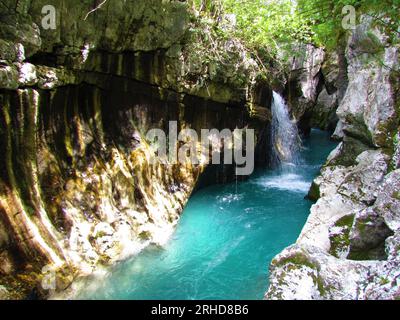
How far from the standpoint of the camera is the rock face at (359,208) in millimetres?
4081

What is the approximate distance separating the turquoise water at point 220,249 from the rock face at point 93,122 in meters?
0.52

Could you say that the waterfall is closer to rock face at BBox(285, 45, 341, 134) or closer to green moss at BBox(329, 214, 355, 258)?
rock face at BBox(285, 45, 341, 134)

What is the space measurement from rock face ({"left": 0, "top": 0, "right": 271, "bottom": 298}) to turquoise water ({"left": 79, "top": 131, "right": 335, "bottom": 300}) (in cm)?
52

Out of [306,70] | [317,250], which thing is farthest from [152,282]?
[306,70]

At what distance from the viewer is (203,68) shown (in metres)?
9.73

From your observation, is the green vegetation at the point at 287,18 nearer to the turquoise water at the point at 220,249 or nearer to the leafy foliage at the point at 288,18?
the leafy foliage at the point at 288,18

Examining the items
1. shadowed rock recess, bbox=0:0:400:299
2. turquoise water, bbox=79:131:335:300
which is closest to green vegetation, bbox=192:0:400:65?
shadowed rock recess, bbox=0:0:400:299

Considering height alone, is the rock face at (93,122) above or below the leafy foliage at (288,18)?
below

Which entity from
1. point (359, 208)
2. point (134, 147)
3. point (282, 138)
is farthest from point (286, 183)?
point (134, 147)

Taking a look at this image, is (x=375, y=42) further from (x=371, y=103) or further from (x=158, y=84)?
(x=158, y=84)

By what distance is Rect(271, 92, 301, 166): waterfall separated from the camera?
1523 cm

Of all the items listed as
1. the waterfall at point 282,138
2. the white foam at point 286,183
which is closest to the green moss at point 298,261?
the white foam at point 286,183

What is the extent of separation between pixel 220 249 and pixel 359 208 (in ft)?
11.4

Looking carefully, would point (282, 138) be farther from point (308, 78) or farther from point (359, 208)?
point (359, 208)
